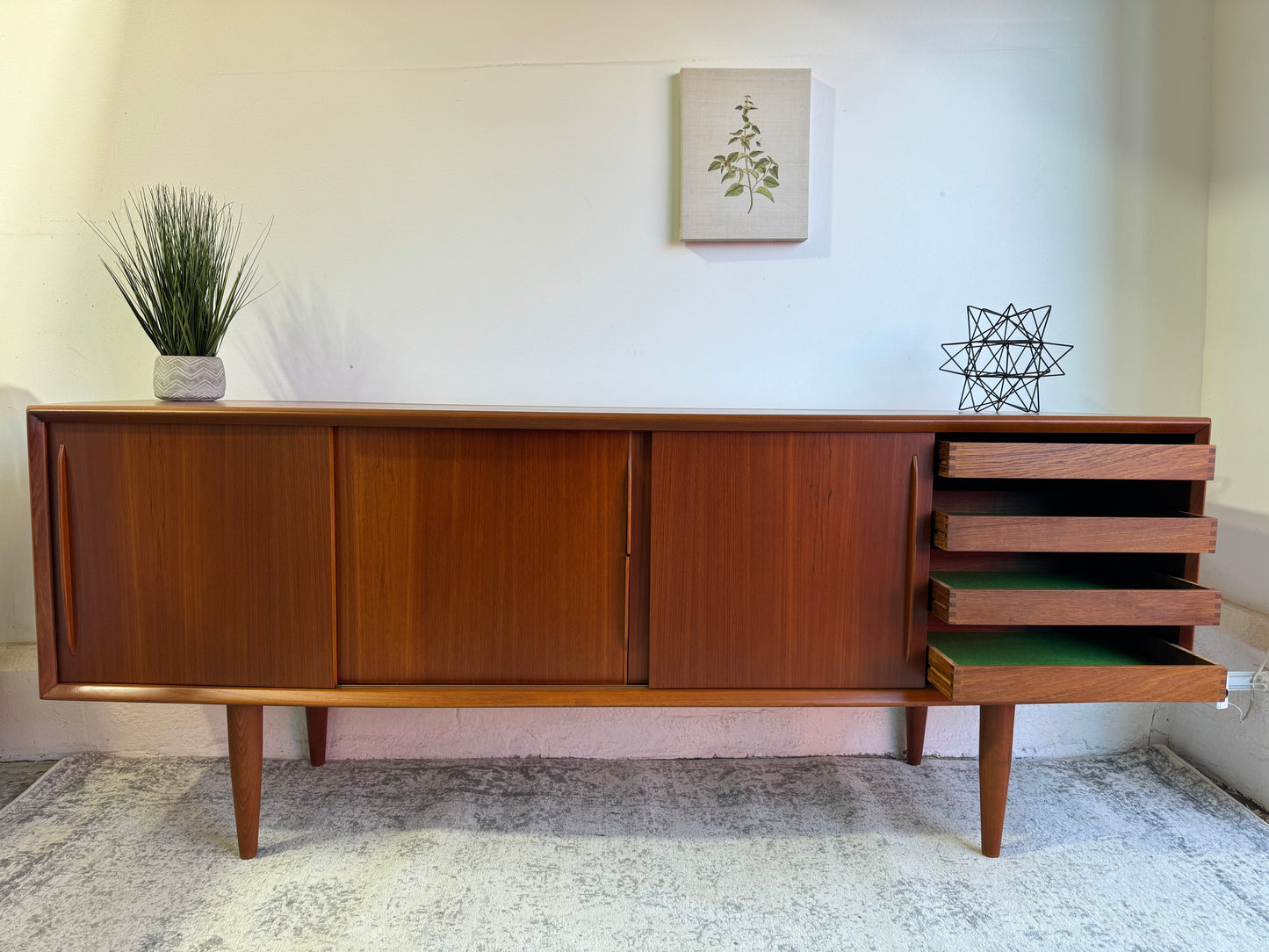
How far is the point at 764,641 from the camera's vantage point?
1266mm

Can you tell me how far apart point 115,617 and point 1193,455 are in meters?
1.88

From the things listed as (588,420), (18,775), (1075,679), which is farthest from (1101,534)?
(18,775)

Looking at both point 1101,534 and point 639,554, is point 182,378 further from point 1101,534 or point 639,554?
point 1101,534

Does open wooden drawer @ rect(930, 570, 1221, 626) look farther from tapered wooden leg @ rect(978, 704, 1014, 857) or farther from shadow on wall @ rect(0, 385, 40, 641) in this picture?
shadow on wall @ rect(0, 385, 40, 641)

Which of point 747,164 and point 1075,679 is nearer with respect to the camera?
point 1075,679

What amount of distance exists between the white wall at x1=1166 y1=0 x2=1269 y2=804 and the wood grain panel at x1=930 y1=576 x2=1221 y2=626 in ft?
1.78

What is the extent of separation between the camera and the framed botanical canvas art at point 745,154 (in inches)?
65.2

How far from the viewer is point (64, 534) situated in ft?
4.04

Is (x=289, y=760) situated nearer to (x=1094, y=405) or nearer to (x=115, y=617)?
(x=115, y=617)

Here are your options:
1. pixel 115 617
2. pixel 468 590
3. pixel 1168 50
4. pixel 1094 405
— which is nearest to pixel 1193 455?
pixel 1094 405

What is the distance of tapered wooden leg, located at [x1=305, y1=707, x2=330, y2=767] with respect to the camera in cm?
168

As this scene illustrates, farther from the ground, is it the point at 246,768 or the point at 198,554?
the point at 198,554

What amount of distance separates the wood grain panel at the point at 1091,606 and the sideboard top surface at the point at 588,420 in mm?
280

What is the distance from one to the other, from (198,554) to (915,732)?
1568 mm
